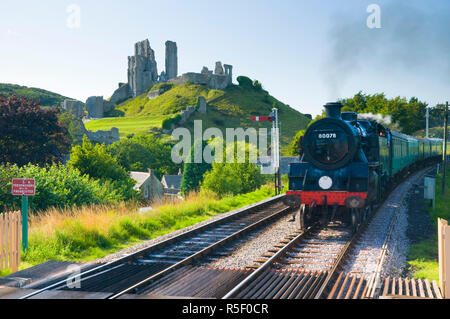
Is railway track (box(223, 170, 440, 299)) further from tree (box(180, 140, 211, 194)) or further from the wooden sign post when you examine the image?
tree (box(180, 140, 211, 194))

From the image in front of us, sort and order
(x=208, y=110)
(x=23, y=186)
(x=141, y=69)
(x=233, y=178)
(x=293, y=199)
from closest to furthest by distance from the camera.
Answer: (x=23, y=186) → (x=293, y=199) → (x=233, y=178) → (x=208, y=110) → (x=141, y=69)

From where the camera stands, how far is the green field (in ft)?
322

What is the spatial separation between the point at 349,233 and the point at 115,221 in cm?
678

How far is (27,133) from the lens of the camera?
1133 inches

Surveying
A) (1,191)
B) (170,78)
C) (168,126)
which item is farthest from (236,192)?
(170,78)

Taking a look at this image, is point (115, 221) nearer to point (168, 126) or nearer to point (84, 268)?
point (84, 268)

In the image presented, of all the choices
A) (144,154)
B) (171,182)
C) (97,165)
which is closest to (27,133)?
(97,165)

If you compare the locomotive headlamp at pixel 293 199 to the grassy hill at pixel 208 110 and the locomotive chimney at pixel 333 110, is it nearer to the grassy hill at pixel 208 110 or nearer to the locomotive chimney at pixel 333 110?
the locomotive chimney at pixel 333 110

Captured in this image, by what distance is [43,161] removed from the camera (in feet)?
95.0

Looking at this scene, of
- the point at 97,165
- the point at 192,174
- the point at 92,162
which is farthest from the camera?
the point at 192,174

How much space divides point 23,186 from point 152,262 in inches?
142

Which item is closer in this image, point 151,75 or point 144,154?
point 144,154

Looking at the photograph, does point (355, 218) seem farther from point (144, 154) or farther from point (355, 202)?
point (144, 154)

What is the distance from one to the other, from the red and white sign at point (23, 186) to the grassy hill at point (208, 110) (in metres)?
85.1
